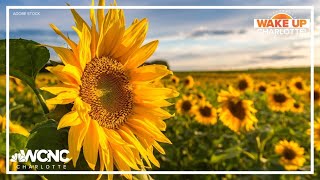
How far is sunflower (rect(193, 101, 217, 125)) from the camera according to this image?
2.25 metres

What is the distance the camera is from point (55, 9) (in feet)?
4.38

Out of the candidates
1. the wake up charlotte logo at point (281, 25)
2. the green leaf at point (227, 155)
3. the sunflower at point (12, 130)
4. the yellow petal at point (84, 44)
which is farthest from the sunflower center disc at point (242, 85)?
the yellow petal at point (84, 44)

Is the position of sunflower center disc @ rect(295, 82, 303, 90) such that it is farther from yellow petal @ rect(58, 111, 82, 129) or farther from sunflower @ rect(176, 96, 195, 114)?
yellow petal @ rect(58, 111, 82, 129)

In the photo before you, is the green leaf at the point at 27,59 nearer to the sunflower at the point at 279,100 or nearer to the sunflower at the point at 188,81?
the sunflower at the point at 188,81

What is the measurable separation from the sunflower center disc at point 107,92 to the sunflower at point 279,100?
1.44 meters

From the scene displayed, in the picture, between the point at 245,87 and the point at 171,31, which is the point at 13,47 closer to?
the point at 171,31

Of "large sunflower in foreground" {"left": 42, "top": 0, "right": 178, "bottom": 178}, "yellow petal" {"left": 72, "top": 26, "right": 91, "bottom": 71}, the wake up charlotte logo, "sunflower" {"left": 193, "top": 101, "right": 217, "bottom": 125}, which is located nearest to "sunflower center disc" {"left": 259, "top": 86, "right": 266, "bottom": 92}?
"sunflower" {"left": 193, "top": 101, "right": 217, "bottom": 125}

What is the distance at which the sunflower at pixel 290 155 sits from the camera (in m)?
1.81

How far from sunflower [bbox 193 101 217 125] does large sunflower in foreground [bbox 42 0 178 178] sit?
1.34 m

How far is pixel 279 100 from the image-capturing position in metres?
2.27

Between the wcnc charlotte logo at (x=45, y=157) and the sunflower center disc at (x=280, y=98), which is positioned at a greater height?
the sunflower center disc at (x=280, y=98)

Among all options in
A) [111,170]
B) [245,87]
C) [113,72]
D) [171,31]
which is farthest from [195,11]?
[245,87]

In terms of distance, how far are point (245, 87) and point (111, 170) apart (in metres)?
1.49

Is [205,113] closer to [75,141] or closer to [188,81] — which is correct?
[188,81]
